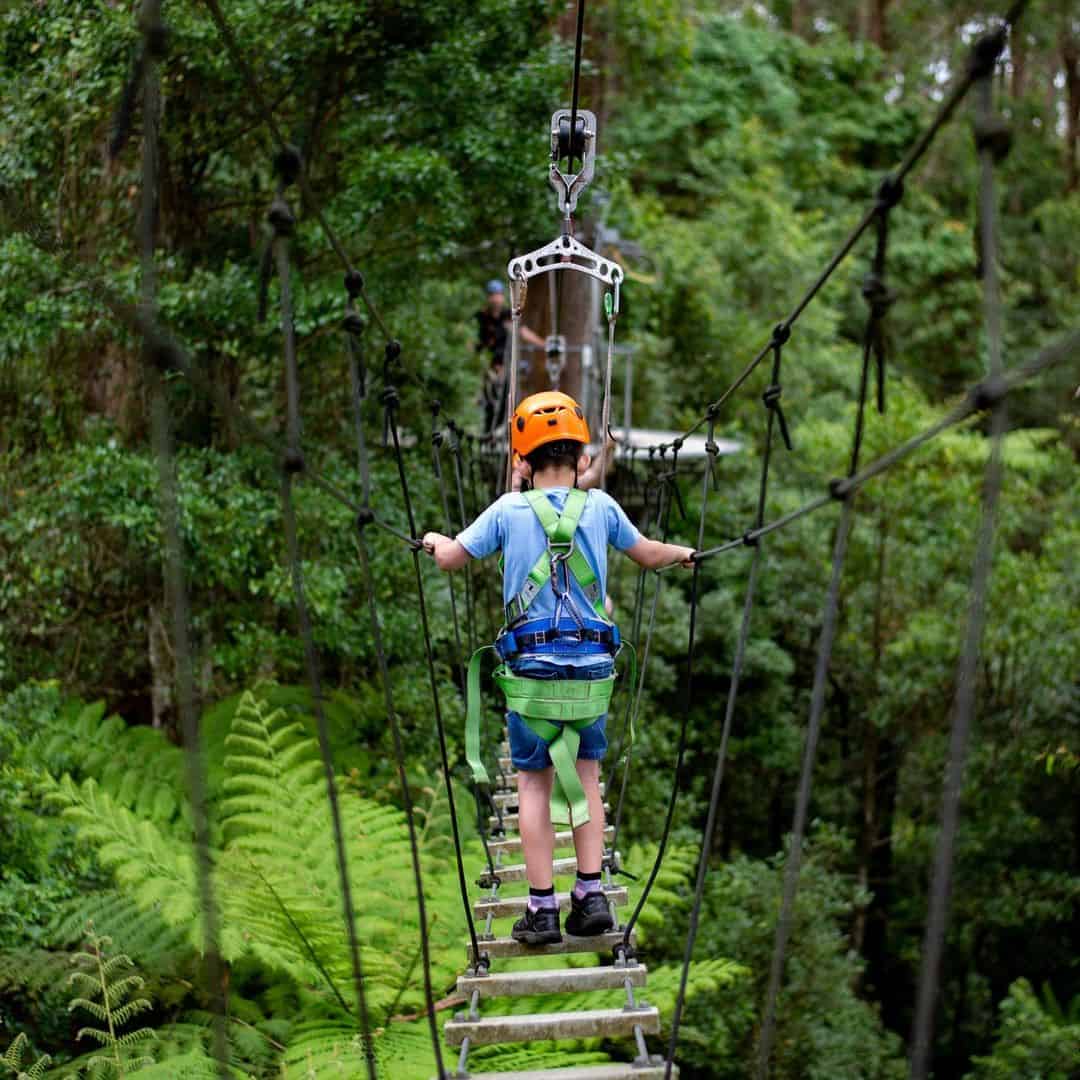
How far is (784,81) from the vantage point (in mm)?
12305

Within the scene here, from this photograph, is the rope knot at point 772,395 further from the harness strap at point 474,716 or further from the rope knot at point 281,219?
the rope knot at point 281,219

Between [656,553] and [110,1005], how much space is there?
6.16 ft

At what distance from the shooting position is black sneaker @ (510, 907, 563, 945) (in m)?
2.00

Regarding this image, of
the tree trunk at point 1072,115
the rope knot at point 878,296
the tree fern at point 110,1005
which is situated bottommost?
the tree fern at point 110,1005

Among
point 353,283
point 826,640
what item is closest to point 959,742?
point 826,640

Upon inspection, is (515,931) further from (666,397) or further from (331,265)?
(666,397)

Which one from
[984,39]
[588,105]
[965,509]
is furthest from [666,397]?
[984,39]

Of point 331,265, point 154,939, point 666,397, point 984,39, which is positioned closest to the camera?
point 984,39

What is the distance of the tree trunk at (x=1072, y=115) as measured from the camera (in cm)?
1271

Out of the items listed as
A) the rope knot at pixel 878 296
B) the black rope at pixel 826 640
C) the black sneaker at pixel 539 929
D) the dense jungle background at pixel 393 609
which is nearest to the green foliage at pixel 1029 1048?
the dense jungle background at pixel 393 609

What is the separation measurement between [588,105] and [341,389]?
175 cm

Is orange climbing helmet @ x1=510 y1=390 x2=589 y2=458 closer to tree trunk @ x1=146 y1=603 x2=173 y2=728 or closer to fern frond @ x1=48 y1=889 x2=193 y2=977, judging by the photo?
fern frond @ x1=48 y1=889 x2=193 y2=977

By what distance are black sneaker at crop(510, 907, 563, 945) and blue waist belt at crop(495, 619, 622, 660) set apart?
42cm

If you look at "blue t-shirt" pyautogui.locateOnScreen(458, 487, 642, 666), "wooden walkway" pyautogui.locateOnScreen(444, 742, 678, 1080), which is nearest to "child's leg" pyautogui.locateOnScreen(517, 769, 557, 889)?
"wooden walkway" pyautogui.locateOnScreen(444, 742, 678, 1080)
